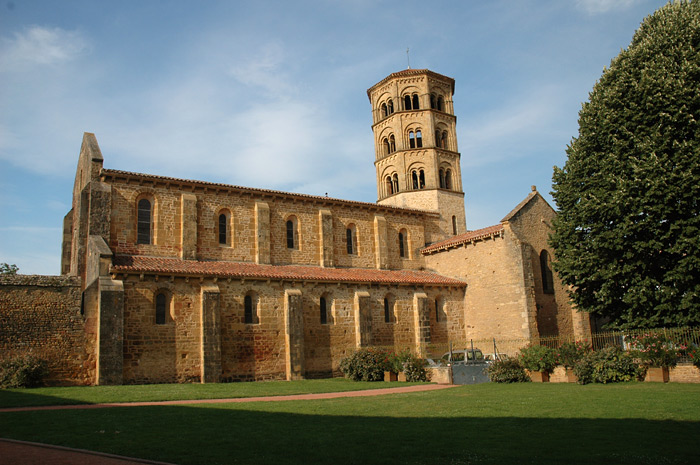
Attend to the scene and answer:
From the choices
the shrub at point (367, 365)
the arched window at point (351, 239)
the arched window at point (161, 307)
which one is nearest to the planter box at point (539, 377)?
the shrub at point (367, 365)

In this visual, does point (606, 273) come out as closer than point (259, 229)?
Yes

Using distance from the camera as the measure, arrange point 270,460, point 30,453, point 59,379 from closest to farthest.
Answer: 1. point 270,460
2. point 30,453
3. point 59,379

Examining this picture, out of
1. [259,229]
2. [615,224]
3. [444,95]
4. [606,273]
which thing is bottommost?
[606,273]

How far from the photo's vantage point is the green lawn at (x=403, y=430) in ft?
27.0

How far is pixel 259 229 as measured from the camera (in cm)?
3005

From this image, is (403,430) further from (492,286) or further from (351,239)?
(351,239)

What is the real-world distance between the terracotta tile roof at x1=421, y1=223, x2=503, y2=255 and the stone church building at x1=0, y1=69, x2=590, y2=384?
5.1 inches

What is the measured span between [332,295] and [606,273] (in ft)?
45.0

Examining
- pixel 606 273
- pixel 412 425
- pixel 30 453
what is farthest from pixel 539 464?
pixel 606 273

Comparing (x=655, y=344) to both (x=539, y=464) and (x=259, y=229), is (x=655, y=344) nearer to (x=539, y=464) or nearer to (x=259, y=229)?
(x=539, y=464)

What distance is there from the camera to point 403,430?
34.3 ft

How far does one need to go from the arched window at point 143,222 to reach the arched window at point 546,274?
22150mm

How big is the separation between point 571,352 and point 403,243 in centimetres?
1691

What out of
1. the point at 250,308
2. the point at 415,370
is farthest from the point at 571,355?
the point at 250,308
